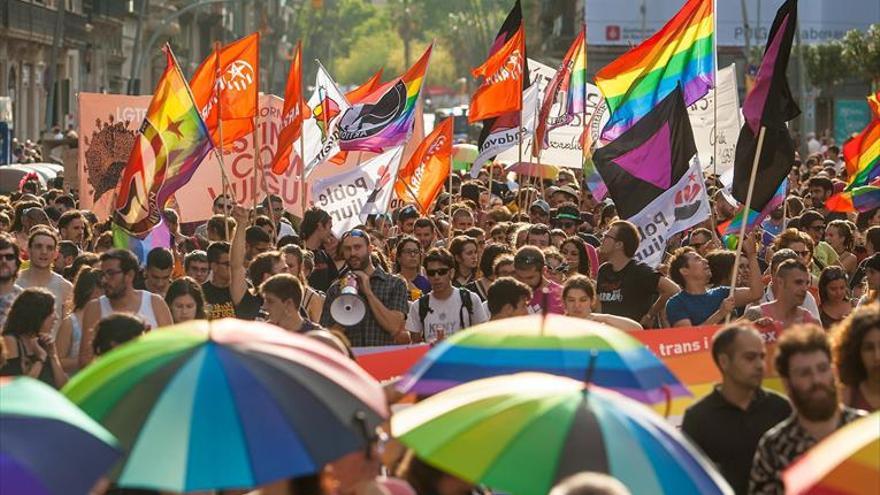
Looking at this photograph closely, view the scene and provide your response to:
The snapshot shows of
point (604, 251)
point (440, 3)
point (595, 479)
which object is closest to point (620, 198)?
point (604, 251)

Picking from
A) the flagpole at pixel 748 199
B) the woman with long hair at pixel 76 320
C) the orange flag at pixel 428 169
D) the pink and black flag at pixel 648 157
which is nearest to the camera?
the woman with long hair at pixel 76 320

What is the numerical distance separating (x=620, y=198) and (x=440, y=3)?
551 feet

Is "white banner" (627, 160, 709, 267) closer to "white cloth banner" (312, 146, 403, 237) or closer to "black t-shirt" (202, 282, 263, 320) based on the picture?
"black t-shirt" (202, 282, 263, 320)

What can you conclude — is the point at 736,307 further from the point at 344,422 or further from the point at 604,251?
the point at 344,422

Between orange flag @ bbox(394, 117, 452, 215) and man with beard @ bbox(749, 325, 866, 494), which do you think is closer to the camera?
man with beard @ bbox(749, 325, 866, 494)

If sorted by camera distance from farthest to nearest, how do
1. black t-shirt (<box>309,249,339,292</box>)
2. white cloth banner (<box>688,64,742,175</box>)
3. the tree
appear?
the tree → white cloth banner (<box>688,64,742,175</box>) → black t-shirt (<box>309,249,339,292</box>)

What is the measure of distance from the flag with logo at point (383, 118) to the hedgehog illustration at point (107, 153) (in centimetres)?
181

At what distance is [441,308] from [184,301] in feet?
5.22

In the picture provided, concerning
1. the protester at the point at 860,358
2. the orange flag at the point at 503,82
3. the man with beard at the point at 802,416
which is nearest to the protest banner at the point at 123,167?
the orange flag at the point at 503,82

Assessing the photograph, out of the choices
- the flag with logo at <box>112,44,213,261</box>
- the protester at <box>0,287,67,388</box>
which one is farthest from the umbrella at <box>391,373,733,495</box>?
the flag with logo at <box>112,44,213,261</box>

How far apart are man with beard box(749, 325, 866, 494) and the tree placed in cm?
3694

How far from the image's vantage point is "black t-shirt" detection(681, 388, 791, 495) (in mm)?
6434

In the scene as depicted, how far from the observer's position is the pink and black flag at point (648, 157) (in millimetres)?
12516

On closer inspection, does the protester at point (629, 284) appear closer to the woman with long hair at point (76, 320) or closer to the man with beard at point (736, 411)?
the woman with long hair at point (76, 320)
